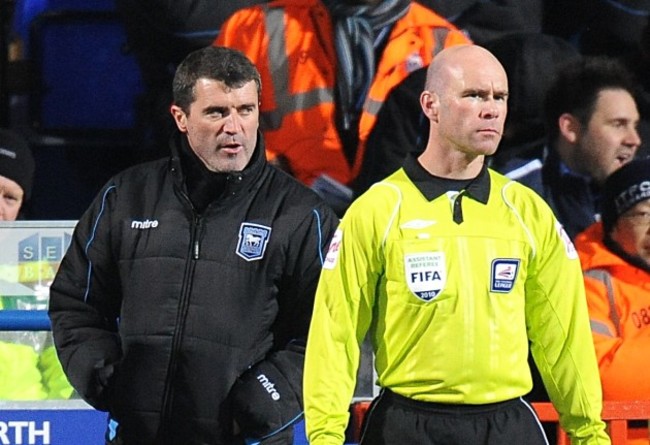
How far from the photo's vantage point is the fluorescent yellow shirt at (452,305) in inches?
131

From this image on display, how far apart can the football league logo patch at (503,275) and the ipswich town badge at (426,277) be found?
0.39ft

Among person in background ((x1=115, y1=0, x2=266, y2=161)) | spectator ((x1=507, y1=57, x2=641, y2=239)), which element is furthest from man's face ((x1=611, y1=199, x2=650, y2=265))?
person in background ((x1=115, y1=0, x2=266, y2=161))

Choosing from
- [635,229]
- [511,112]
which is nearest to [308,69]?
[511,112]

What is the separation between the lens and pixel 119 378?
3.52 metres

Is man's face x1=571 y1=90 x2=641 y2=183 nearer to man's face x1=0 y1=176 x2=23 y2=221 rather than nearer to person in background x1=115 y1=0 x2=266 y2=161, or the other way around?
person in background x1=115 y1=0 x2=266 y2=161

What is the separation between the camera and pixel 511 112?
5.44 metres

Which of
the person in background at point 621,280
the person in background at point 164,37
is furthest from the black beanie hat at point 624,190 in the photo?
the person in background at point 164,37

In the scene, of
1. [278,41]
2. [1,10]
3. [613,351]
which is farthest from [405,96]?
[1,10]

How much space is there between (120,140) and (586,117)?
1869mm

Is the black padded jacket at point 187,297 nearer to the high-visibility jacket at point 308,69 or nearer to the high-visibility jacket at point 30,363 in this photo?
the high-visibility jacket at point 30,363

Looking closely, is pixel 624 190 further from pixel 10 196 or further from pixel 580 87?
pixel 10 196

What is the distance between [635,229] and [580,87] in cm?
70

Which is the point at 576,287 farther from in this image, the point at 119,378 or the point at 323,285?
the point at 119,378

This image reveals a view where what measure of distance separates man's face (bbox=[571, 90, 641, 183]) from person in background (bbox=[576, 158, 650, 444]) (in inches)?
14.0
